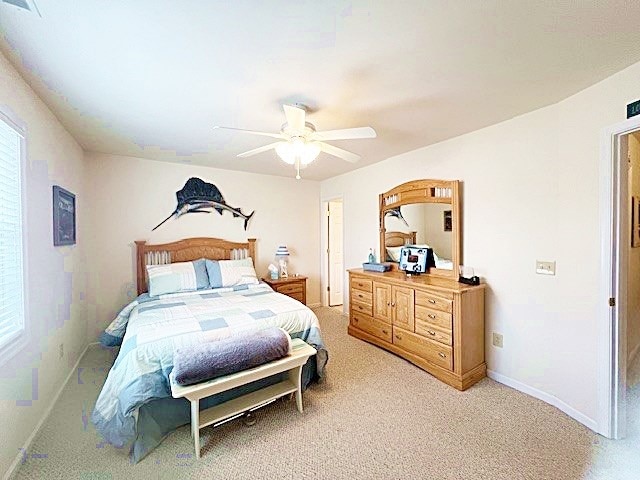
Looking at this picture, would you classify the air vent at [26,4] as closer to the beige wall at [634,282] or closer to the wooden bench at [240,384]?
the wooden bench at [240,384]

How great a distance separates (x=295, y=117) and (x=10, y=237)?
1945 mm

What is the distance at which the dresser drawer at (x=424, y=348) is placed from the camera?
8.12 ft

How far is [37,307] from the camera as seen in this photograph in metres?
1.95

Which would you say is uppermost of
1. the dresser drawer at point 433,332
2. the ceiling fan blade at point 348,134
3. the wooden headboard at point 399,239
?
the ceiling fan blade at point 348,134

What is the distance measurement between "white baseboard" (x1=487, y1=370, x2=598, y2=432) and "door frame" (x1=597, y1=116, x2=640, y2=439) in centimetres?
9

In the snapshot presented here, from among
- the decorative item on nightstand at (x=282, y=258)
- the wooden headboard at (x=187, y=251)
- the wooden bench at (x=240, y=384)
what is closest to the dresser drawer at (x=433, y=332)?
the wooden bench at (x=240, y=384)

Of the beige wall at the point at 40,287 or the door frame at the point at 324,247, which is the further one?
the door frame at the point at 324,247

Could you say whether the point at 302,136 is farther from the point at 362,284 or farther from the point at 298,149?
the point at 362,284

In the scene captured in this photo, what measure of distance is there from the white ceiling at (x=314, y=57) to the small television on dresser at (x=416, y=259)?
139cm

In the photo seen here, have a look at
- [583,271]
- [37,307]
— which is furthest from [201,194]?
[583,271]

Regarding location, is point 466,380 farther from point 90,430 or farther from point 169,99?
point 169,99

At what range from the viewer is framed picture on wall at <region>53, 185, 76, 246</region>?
7.50 ft

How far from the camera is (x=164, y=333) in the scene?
78.1 inches

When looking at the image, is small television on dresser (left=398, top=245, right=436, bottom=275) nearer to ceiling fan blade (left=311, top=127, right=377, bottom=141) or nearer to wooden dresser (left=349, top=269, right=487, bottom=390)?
wooden dresser (left=349, top=269, right=487, bottom=390)
